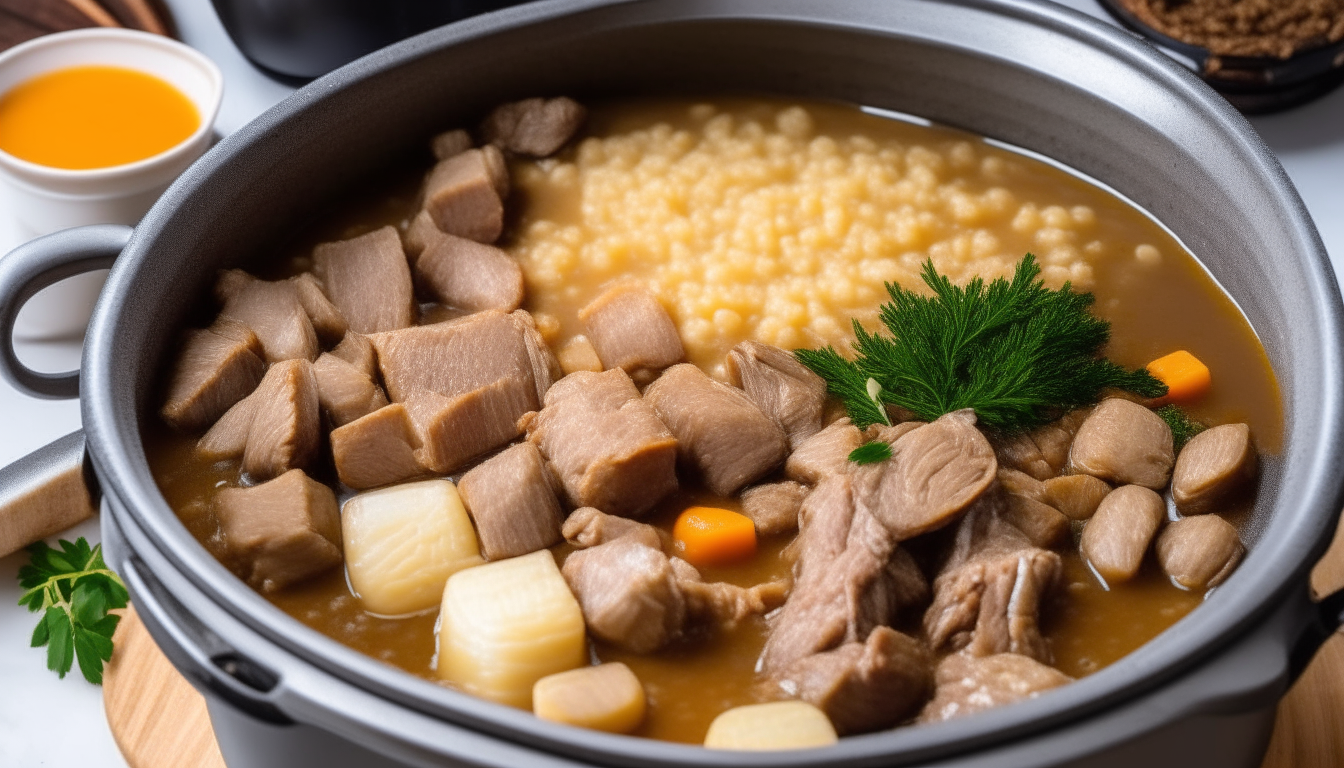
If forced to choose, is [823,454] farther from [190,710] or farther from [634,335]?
[190,710]

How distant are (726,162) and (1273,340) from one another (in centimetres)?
149

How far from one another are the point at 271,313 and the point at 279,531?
702mm

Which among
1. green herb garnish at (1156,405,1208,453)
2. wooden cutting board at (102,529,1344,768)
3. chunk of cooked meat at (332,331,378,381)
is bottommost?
wooden cutting board at (102,529,1344,768)

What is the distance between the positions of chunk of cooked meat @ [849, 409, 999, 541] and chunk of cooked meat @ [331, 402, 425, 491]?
3.18 feet

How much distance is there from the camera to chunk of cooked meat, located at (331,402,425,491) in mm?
2883

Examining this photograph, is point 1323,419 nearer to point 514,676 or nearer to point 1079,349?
point 1079,349

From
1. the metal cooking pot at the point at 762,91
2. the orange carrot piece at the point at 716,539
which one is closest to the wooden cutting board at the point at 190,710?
the metal cooking pot at the point at 762,91

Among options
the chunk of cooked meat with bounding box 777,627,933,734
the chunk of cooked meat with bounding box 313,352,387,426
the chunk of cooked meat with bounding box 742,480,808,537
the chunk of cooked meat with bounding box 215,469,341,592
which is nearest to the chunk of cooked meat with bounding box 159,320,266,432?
the chunk of cooked meat with bounding box 313,352,387,426

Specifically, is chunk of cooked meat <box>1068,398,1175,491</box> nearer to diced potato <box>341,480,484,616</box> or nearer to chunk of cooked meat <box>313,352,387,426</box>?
diced potato <box>341,480,484,616</box>

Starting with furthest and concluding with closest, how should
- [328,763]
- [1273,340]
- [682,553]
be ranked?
[1273,340] < [682,553] < [328,763]

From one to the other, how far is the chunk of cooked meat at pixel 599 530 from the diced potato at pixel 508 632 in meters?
0.16

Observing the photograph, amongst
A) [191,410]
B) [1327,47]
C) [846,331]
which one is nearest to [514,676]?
[191,410]

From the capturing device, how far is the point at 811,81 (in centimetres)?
396

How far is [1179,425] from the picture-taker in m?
3.04
